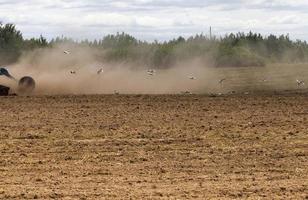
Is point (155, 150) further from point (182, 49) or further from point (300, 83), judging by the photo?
point (182, 49)

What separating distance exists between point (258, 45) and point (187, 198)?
4620 centimetres

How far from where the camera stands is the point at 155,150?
1467cm

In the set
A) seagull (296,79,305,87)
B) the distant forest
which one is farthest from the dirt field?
the distant forest

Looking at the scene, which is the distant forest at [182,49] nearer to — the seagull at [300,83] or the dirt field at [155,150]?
the seagull at [300,83]

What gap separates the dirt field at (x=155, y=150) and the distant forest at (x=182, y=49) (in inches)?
794

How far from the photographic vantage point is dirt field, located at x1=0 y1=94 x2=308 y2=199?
11.0 meters

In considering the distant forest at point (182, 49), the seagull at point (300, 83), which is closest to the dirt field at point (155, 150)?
the seagull at point (300, 83)

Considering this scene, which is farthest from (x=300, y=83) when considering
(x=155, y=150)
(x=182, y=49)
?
(x=155, y=150)

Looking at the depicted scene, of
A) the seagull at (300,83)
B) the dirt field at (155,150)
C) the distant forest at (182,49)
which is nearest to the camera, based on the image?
the dirt field at (155,150)

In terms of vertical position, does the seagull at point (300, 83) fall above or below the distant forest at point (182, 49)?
below

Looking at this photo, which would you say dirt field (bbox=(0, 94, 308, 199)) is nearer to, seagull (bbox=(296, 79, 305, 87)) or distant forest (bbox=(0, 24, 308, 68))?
seagull (bbox=(296, 79, 305, 87))

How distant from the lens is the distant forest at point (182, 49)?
45062 millimetres

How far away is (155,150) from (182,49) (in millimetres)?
32262

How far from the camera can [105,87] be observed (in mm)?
32812
